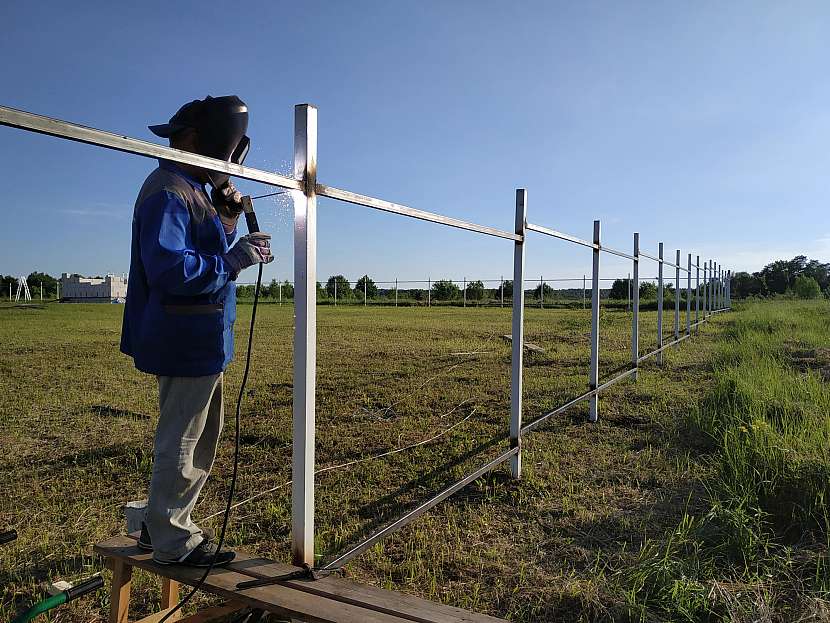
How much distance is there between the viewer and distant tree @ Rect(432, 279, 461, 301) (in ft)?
60.6

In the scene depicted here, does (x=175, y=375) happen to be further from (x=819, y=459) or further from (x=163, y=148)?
(x=819, y=459)

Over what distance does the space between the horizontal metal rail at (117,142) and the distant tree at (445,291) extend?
16.7 m

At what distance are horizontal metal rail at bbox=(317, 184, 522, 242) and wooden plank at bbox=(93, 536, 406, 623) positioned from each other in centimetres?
114

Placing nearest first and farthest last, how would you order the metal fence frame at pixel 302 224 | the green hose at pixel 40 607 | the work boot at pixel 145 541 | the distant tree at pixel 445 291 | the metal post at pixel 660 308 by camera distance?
the metal fence frame at pixel 302 224
the green hose at pixel 40 607
the work boot at pixel 145 541
the metal post at pixel 660 308
the distant tree at pixel 445 291

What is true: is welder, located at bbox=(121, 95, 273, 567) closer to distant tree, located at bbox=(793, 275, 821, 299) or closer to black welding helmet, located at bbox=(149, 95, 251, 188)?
black welding helmet, located at bbox=(149, 95, 251, 188)

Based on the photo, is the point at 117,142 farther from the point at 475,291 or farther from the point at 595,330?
the point at 475,291

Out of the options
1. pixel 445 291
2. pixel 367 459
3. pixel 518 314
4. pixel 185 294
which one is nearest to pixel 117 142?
pixel 185 294

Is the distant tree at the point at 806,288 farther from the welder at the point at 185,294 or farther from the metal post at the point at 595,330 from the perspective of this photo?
the welder at the point at 185,294

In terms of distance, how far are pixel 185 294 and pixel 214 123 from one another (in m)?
0.48

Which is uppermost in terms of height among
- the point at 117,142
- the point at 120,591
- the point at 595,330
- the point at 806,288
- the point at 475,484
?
the point at 806,288

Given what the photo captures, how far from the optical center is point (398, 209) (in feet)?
6.96

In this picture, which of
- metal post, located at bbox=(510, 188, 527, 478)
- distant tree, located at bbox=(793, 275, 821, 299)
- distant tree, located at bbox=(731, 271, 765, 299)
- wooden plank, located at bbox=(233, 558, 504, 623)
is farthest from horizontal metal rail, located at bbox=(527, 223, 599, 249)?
distant tree, located at bbox=(731, 271, 765, 299)

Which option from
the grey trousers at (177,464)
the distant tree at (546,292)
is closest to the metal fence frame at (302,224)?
the grey trousers at (177,464)

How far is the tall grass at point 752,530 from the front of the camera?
1.99 m
